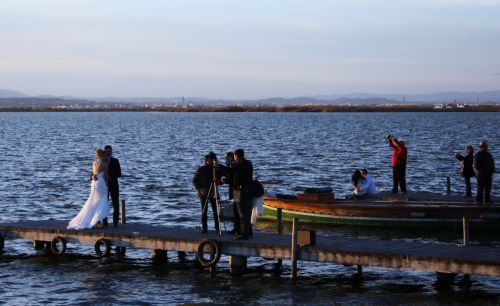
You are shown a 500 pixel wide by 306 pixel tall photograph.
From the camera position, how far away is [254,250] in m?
20.8

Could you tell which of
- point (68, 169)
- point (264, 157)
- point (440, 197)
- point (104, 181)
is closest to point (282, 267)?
point (104, 181)

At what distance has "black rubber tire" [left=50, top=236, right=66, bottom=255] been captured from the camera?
77.7 ft

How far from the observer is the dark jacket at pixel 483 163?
27047mm

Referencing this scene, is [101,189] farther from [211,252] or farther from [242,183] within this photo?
[242,183]

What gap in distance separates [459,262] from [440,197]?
1307 cm

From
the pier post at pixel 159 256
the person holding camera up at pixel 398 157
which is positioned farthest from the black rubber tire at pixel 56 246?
the person holding camera up at pixel 398 157

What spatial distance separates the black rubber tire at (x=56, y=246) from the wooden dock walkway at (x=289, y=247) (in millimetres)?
59

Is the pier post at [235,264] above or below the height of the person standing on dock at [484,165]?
below

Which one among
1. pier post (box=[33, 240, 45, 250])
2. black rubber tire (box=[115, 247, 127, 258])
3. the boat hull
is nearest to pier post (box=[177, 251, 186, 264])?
black rubber tire (box=[115, 247, 127, 258])

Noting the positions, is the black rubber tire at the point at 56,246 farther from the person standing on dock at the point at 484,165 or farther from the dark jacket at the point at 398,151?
the dark jacket at the point at 398,151

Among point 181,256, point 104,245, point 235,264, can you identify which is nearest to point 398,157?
point 181,256

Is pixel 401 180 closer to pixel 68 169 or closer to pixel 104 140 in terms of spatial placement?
pixel 68 169

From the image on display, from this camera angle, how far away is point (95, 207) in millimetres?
23359

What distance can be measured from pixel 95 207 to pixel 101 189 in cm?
64
